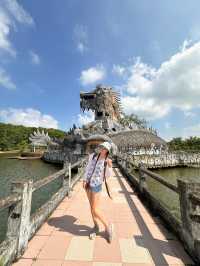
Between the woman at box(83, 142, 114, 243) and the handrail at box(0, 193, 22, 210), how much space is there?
1.30 metres

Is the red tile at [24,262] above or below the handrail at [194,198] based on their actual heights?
below

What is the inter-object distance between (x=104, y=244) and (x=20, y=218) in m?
1.59

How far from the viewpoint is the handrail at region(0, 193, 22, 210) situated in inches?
103

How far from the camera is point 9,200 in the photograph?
280cm

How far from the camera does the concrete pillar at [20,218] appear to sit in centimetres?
318

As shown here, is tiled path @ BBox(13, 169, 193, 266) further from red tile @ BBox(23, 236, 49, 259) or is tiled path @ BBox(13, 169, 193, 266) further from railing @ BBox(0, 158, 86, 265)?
railing @ BBox(0, 158, 86, 265)

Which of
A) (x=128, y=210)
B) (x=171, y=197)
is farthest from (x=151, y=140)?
(x=128, y=210)

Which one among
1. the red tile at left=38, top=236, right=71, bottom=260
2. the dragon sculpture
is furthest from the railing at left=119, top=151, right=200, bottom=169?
the red tile at left=38, top=236, right=71, bottom=260

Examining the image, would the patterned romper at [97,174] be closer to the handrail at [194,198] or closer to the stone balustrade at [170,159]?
the handrail at [194,198]

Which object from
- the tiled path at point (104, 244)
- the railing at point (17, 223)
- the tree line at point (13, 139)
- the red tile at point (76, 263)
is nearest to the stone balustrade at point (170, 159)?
the tiled path at point (104, 244)

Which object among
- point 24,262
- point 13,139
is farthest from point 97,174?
point 13,139

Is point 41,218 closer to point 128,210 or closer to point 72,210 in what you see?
point 72,210

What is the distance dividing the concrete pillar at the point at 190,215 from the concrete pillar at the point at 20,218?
281 centimetres

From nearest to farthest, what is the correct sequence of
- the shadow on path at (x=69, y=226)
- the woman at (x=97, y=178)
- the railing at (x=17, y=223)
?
the railing at (x=17, y=223) < the woman at (x=97, y=178) < the shadow on path at (x=69, y=226)
